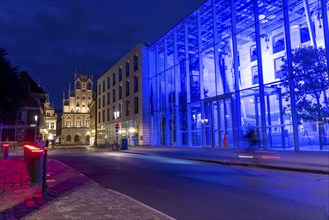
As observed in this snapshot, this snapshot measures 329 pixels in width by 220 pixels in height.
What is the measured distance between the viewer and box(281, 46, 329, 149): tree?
19516mm

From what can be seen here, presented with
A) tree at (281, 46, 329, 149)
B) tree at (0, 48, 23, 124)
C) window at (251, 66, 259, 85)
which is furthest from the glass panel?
tree at (0, 48, 23, 124)

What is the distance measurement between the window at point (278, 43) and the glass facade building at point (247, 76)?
0.07m

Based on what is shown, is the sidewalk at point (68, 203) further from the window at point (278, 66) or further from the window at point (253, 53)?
the window at point (253, 53)

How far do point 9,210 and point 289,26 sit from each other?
2204 centimetres

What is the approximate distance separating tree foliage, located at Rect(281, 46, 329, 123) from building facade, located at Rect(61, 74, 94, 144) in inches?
3734

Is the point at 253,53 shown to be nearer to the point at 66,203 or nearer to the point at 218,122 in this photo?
the point at 218,122

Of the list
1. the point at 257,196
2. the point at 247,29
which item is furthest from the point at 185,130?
the point at 257,196

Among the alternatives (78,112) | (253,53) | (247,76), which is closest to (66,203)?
(247,76)

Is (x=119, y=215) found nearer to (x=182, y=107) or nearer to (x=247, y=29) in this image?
(x=247, y=29)

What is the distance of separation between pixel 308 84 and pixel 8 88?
19095 mm

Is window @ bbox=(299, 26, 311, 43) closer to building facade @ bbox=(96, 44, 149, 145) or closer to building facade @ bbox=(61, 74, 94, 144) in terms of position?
building facade @ bbox=(96, 44, 149, 145)

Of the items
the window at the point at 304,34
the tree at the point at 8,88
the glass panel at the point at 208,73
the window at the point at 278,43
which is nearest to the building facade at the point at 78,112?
the glass panel at the point at 208,73

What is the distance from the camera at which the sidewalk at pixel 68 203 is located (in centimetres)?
509

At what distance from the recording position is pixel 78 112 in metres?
116
